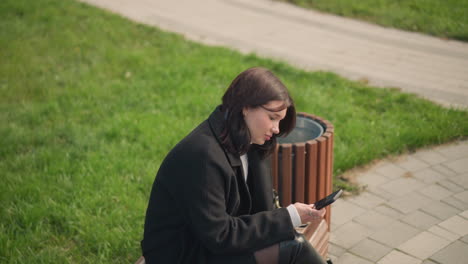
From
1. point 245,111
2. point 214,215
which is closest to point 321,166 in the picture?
point 245,111

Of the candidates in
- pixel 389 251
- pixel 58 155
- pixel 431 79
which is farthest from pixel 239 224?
pixel 431 79

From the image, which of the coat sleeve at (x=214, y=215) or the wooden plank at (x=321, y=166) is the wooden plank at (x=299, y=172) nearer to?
the wooden plank at (x=321, y=166)

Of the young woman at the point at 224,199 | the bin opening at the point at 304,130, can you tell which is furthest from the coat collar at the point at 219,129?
the bin opening at the point at 304,130

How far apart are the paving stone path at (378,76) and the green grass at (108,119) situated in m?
0.41

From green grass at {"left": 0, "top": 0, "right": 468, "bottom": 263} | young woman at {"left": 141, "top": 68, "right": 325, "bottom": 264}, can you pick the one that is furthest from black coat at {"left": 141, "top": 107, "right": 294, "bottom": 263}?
green grass at {"left": 0, "top": 0, "right": 468, "bottom": 263}

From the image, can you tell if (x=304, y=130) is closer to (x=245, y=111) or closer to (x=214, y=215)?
(x=245, y=111)

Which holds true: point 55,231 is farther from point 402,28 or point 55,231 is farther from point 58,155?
point 402,28

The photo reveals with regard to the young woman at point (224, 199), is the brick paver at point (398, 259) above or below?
below

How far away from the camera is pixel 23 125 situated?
599cm

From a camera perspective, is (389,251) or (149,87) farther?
(149,87)

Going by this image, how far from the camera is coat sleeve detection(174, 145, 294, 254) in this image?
2668 millimetres

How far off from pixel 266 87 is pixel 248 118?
7.6 inches

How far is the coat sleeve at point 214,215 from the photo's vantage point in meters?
2.67

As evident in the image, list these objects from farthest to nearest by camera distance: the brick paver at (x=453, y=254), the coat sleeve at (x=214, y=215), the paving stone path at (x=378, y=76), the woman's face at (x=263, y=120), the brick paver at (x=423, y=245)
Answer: the paving stone path at (x=378, y=76)
the brick paver at (x=423, y=245)
the brick paver at (x=453, y=254)
the woman's face at (x=263, y=120)
the coat sleeve at (x=214, y=215)
